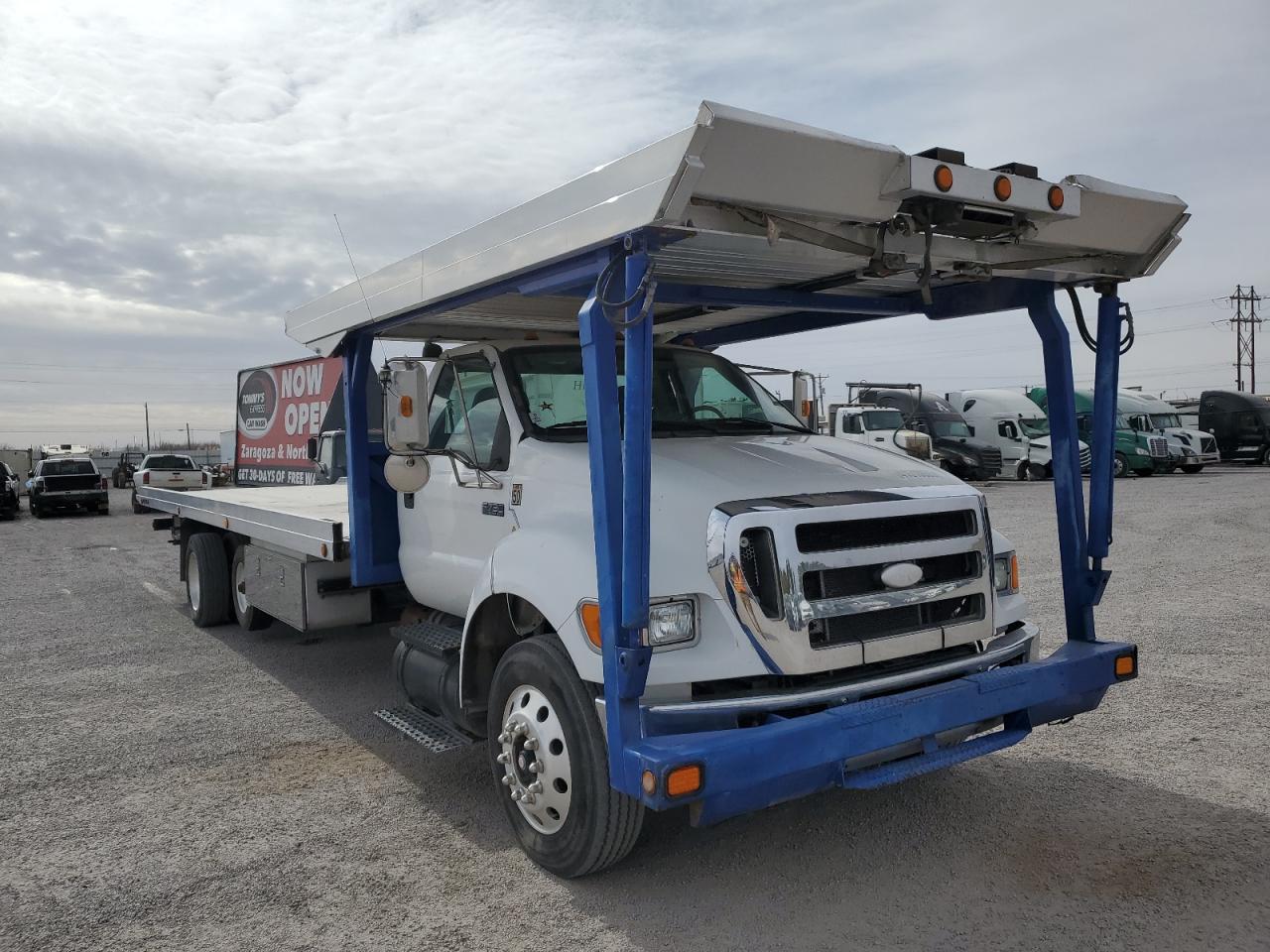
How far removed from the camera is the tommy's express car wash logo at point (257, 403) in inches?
1026

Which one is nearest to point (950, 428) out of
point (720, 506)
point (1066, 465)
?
point (1066, 465)

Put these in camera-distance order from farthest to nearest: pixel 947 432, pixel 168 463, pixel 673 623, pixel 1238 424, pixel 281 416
→ pixel 1238 424
pixel 168 463
pixel 947 432
pixel 281 416
pixel 673 623

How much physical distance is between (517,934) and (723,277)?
2.80m

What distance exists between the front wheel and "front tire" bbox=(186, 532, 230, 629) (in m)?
5.66

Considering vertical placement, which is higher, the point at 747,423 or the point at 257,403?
the point at 257,403

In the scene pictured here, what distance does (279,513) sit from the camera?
7.15 metres

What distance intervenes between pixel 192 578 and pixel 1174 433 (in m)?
28.6

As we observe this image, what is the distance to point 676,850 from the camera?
162 inches

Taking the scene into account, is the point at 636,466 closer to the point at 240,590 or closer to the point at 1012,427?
the point at 240,590

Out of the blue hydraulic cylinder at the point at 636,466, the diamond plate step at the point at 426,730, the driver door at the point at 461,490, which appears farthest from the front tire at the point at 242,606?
the blue hydraulic cylinder at the point at 636,466

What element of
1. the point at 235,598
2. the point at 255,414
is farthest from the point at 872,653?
the point at 255,414

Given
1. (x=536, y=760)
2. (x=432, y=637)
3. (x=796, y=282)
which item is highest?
(x=796, y=282)

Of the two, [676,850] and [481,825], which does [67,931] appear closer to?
[481,825]

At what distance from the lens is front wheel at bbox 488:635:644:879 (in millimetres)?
3604
